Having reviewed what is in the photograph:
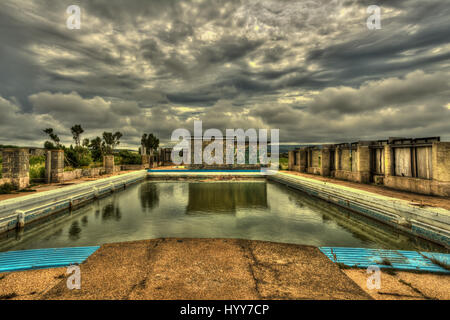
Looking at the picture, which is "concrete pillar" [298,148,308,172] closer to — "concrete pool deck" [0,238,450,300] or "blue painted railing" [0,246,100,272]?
"concrete pool deck" [0,238,450,300]

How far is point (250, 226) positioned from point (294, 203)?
543 centimetres

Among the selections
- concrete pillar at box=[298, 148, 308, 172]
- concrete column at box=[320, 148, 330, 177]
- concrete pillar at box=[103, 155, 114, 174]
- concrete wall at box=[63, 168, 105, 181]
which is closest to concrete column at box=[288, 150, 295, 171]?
concrete pillar at box=[298, 148, 308, 172]

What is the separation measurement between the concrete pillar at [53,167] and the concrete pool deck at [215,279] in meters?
13.9

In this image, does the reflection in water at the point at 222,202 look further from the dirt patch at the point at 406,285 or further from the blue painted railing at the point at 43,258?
the dirt patch at the point at 406,285

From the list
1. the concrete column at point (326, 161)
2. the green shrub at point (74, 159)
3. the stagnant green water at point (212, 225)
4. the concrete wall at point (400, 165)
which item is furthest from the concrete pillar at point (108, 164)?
the concrete wall at point (400, 165)

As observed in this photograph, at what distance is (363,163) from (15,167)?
945 inches

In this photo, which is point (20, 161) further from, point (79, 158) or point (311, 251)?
point (311, 251)

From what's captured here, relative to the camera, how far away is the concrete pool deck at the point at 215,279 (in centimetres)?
338

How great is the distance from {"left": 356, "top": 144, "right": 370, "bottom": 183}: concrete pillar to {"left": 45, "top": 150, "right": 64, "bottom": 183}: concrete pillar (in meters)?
23.2

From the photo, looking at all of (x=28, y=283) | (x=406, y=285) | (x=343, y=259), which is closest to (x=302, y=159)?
(x=343, y=259)

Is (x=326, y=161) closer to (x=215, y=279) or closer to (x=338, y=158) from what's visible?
(x=338, y=158)

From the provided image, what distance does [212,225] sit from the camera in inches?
333
